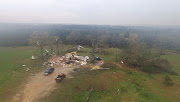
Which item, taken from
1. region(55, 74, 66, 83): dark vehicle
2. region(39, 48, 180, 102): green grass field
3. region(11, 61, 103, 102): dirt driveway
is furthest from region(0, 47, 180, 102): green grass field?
region(11, 61, 103, 102): dirt driveway

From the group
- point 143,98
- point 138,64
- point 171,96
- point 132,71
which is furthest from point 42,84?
point 138,64

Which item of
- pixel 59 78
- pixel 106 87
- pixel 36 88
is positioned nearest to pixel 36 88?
pixel 36 88

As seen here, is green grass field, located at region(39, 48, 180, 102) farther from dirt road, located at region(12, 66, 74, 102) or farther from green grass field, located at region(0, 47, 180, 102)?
dirt road, located at region(12, 66, 74, 102)

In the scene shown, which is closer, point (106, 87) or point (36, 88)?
point (36, 88)

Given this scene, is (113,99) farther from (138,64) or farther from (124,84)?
(138,64)

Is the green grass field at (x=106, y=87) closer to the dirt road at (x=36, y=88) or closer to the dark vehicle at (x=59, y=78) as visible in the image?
the dark vehicle at (x=59, y=78)

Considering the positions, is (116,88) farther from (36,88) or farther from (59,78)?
(36,88)

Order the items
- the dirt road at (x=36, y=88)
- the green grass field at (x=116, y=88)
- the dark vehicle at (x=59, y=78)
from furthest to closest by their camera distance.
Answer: the dark vehicle at (x=59, y=78) → the dirt road at (x=36, y=88) → the green grass field at (x=116, y=88)

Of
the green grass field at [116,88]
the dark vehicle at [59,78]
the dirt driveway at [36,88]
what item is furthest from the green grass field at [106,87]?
the dirt driveway at [36,88]
